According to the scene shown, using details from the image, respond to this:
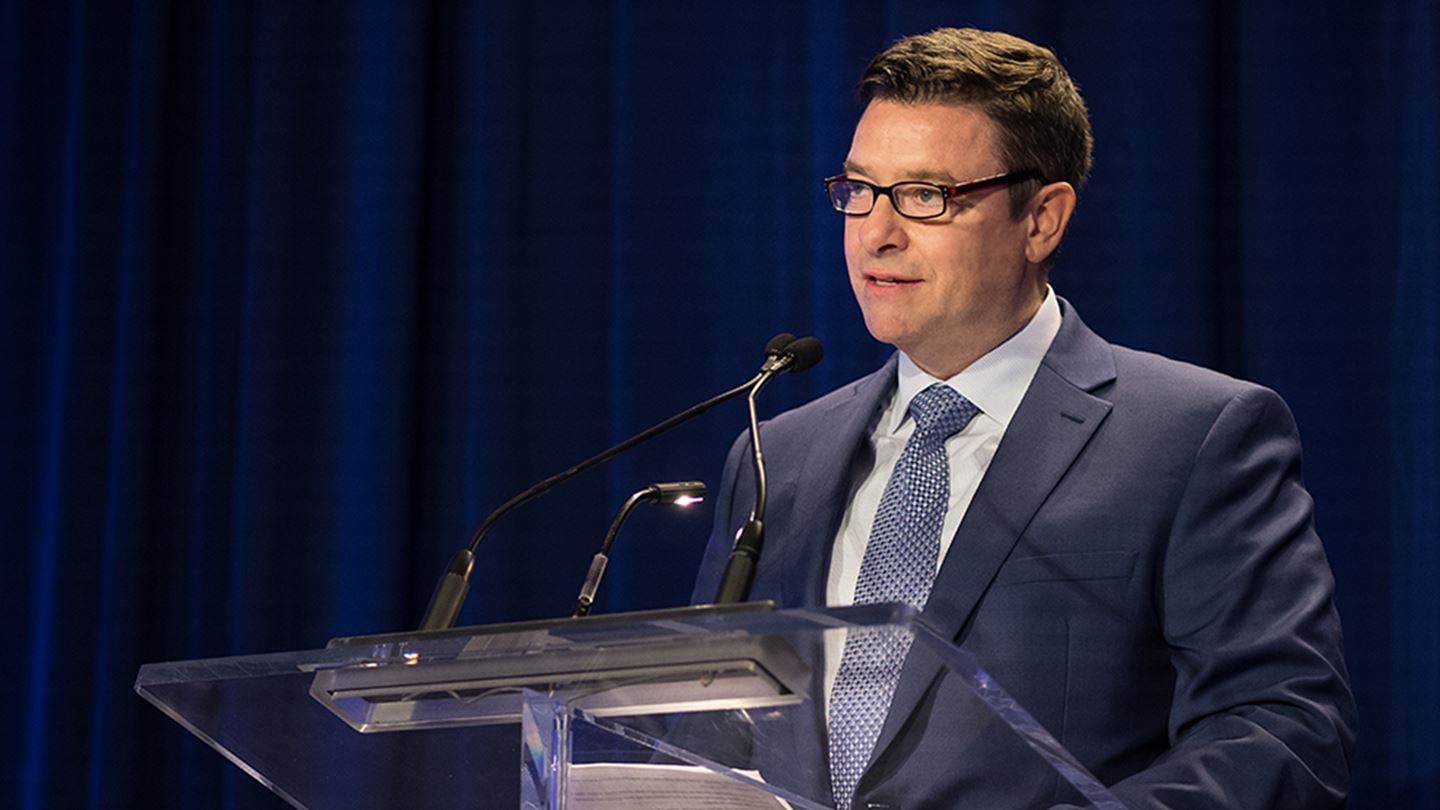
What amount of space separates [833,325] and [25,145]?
174cm

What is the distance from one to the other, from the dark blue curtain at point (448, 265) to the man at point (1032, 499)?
702 mm

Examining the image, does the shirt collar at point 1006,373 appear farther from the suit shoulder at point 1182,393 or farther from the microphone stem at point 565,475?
the microphone stem at point 565,475

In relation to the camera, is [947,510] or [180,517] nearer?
[947,510]

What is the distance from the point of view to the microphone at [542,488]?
4.94ft

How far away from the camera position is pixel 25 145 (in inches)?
134

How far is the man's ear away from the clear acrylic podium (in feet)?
3.19

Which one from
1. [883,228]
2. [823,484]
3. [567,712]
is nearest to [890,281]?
[883,228]

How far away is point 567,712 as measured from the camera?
4.35ft

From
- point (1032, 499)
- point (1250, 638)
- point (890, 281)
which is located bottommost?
point (1250, 638)

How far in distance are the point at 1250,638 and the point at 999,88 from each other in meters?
0.82

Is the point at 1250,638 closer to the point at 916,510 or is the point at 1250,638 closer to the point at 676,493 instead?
the point at 916,510

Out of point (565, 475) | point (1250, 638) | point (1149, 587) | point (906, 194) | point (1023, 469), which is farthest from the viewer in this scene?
point (906, 194)

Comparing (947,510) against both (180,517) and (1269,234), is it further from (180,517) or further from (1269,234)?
(180,517)

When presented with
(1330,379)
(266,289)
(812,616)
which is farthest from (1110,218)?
(812,616)
